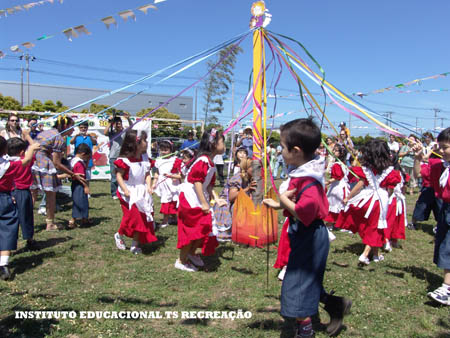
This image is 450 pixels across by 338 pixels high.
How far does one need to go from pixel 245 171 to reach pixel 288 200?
2603mm

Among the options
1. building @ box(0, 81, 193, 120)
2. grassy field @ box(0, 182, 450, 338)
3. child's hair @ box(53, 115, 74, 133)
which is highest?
building @ box(0, 81, 193, 120)

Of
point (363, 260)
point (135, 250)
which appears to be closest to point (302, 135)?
point (363, 260)

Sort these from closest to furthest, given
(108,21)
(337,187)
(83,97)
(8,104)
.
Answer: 1. (108,21)
2. (337,187)
3. (8,104)
4. (83,97)

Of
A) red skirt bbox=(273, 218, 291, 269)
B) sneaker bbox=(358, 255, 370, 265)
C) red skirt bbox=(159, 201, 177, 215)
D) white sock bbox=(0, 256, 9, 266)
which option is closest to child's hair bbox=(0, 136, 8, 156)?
white sock bbox=(0, 256, 9, 266)

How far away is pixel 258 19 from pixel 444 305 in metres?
3.50

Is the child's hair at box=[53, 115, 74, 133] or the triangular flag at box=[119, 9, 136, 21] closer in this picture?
the triangular flag at box=[119, 9, 136, 21]

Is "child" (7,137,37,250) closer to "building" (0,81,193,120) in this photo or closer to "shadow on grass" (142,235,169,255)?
"shadow on grass" (142,235,169,255)

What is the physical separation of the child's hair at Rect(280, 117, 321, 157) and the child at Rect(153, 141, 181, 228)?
3.71 meters

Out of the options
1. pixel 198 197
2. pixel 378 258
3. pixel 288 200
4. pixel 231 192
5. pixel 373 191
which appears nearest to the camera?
pixel 288 200

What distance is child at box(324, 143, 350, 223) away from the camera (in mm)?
5871

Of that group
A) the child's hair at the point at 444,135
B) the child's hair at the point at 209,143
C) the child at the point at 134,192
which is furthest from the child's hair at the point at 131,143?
the child's hair at the point at 444,135

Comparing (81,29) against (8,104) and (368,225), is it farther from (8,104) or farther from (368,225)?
(8,104)

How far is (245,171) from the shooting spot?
16.4 feet

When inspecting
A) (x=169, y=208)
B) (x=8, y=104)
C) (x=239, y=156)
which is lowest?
(x=169, y=208)
